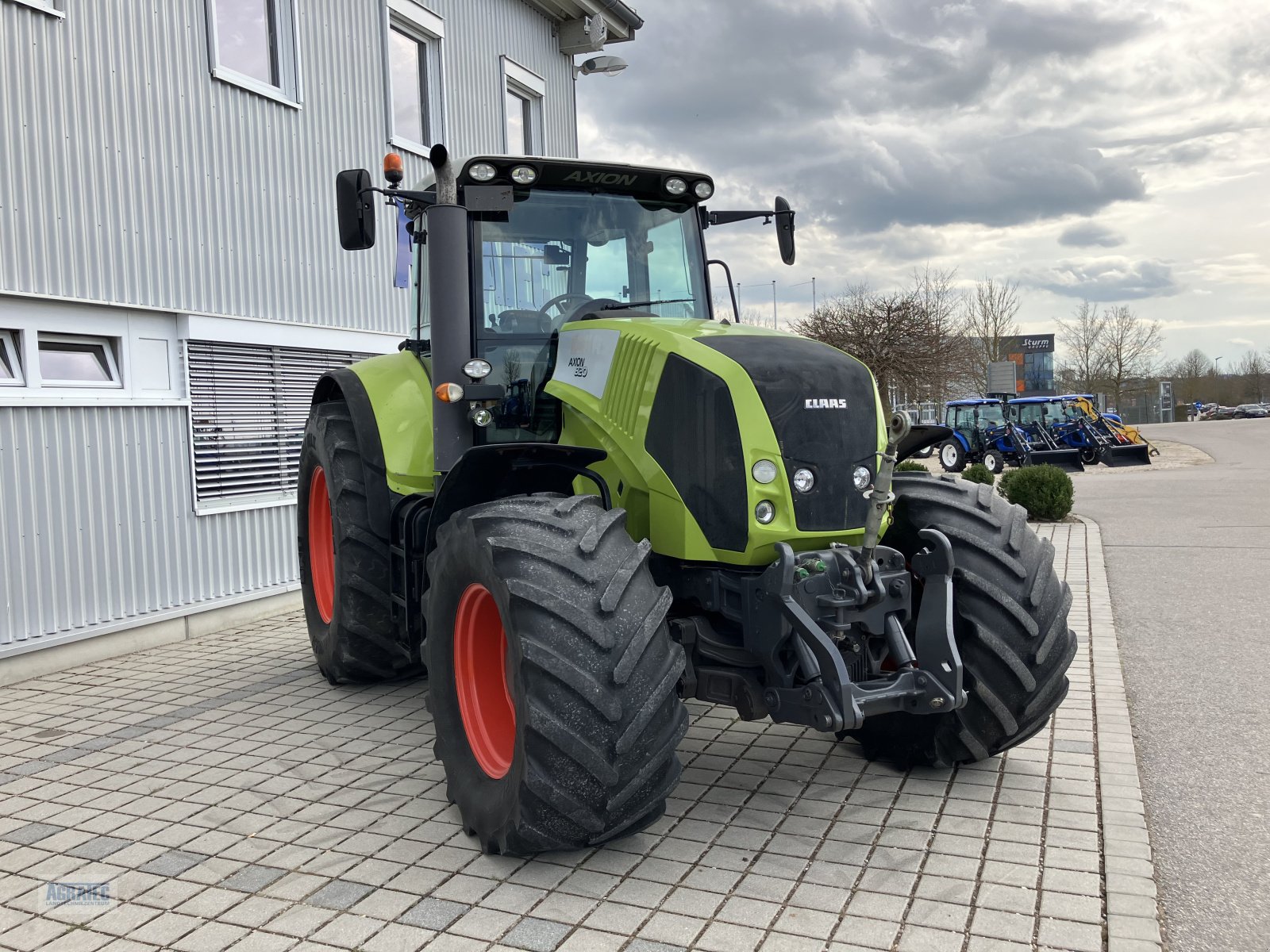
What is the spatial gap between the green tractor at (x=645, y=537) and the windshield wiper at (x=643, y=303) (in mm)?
31

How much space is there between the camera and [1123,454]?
80.4 ft

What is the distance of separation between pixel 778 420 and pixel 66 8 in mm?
5642

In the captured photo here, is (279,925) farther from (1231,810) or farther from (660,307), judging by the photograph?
(1231,810)

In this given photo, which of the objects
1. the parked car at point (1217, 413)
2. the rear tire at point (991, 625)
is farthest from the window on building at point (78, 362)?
the parked car at point (1217, 413)

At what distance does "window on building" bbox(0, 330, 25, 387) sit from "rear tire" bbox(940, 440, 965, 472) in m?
21.7

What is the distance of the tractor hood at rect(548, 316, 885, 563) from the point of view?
3.63 m

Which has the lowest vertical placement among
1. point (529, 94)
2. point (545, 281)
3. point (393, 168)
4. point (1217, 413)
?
point (1217, 413)

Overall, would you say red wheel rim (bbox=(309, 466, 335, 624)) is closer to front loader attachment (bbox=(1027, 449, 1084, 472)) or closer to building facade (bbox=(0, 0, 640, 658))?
building facade (bbox=(0, 0, 640, 658))

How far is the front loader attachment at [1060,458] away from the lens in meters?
23.9

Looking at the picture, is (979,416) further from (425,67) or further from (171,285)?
(171,285)

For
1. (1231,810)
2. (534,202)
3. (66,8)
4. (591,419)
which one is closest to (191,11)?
(66,8)

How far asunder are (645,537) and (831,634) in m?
0.83

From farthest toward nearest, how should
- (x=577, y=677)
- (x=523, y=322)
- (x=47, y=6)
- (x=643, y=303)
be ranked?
(x=47, y=6) → (x=643, y=303) → (x=523, y=322) → (x=577, y=677)

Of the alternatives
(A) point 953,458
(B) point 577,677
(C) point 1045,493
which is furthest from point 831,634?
(A) point 953,458
